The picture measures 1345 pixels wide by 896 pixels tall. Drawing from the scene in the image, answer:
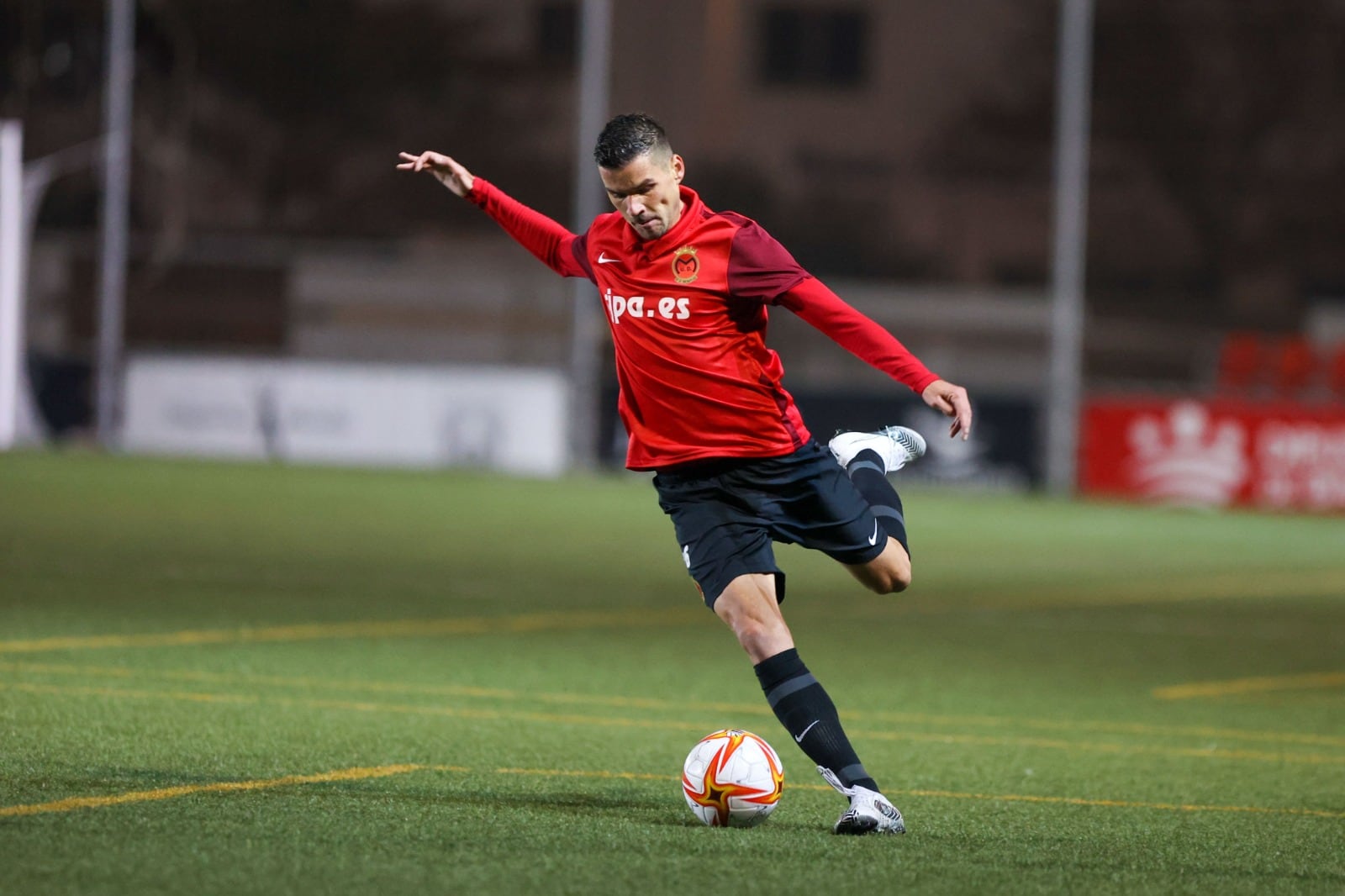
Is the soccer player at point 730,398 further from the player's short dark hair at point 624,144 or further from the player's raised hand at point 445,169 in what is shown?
the player's raised hand at point 445,169

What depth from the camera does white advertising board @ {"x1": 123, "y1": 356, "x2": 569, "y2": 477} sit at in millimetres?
29453

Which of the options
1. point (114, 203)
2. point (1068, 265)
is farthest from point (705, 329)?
point (114, 203)

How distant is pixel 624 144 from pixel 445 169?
1.00m

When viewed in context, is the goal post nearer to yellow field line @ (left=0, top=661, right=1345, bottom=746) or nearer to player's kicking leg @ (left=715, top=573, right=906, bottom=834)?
yellow field line @ (left=0, top=661, right=1345, bottom=746)

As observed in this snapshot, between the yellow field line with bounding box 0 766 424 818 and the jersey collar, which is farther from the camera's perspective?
the jersey collar

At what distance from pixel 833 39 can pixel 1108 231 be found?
22.0ft

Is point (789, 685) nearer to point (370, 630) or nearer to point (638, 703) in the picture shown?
point (638, 703)

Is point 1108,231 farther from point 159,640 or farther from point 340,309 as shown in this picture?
point 159,640

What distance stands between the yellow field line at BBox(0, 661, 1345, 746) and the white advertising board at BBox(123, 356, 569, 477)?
19539 mm

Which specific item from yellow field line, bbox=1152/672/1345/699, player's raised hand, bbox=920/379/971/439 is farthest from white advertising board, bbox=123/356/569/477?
player's raised hand, bbox=920/379/971/439

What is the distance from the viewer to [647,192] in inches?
259

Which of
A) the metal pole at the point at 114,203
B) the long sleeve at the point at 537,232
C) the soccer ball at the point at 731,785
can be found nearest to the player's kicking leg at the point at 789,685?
the soccer ball at the point at 731,785

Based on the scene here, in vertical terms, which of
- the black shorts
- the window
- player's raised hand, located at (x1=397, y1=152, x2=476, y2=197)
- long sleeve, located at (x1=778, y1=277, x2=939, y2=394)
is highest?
the window

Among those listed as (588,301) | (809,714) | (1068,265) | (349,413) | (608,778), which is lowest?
(608,778)
